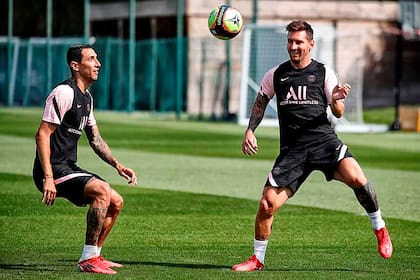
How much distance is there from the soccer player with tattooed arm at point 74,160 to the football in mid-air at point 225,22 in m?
1.48

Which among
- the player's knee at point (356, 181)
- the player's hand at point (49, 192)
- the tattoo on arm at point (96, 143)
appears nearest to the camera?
the player's hand at point (49, 192)

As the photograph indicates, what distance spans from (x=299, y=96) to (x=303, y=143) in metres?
0.41

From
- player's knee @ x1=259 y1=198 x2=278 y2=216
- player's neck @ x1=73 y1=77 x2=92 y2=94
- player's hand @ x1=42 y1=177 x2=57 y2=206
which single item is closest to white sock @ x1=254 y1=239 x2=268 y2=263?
player's knee @ x1=259 y1=198 x2=278 y2=216

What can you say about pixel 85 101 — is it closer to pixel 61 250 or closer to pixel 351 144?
pixel 61 250

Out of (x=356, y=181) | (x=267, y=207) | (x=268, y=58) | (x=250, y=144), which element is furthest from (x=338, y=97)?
(x=268, y=58)

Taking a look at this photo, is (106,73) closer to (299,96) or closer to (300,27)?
(299,96)

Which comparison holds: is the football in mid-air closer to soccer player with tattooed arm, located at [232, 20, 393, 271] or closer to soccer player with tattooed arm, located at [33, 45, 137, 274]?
soccer player with tattooed arm, located at [232, 20, 393, 271]

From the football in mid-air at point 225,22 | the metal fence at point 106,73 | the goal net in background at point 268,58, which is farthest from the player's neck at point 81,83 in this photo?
the metal fence at point 106,73

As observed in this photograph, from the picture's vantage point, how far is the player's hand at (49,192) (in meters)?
10.2

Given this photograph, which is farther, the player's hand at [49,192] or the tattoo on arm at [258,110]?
the tattoo on arm at [258,110]

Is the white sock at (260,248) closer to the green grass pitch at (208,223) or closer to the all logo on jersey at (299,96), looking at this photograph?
the green grass pitch at (208,223)

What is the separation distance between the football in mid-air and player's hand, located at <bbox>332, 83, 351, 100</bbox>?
4.69 ft

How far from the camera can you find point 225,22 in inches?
458

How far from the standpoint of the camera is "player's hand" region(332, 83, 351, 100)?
1041 centimetres
